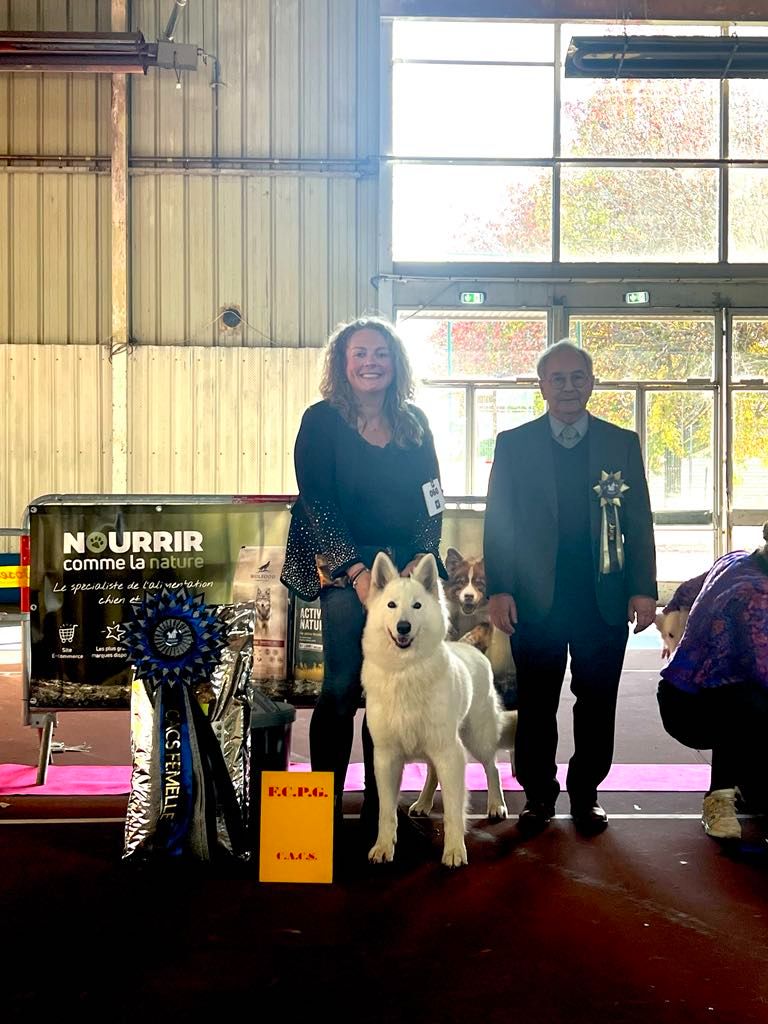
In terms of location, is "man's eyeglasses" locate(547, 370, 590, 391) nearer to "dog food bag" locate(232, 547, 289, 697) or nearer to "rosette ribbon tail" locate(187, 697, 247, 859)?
"dog food bag" locate(232, 547, 289, 697)

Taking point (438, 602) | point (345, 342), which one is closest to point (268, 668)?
point (438, 602)

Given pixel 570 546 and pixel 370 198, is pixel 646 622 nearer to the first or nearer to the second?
pixel 570 546

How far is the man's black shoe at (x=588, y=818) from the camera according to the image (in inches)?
125

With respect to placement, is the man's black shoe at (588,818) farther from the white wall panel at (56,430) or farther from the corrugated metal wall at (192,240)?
the white wall panel at (56,430)

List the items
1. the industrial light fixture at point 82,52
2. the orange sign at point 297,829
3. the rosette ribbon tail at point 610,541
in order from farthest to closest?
the industrial light fixture at point 82,52 → the rosette ribbon tail at point 610,541 → the orange sign at point 297,829

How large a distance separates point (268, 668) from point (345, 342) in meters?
1.45

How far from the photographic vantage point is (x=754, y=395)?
396 inches

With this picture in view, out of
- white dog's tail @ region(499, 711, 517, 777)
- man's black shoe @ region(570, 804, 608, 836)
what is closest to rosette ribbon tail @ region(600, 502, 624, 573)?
white dog's tail @ region(499, 711, 517, 777)

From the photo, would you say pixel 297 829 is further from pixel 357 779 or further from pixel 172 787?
pixel 357 779

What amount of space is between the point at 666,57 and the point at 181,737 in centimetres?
800

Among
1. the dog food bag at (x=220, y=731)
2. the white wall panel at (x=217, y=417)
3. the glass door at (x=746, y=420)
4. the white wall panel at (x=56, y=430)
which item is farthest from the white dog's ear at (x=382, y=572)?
the glass door at (x=746, y=420)

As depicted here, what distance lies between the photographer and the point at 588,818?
10.5 ft

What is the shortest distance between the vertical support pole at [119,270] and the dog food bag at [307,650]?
6.42m

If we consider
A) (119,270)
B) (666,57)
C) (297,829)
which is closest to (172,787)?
(297,829)
